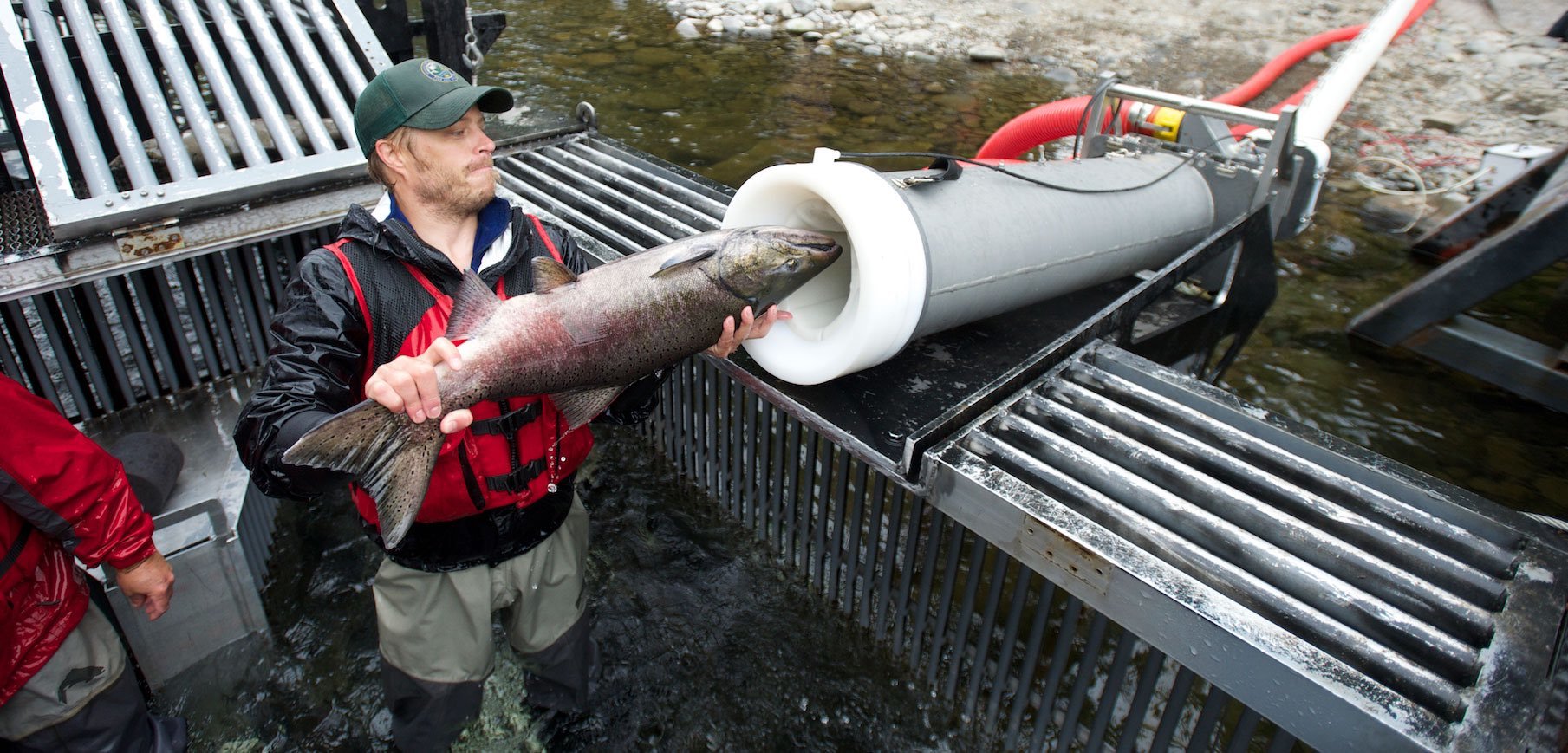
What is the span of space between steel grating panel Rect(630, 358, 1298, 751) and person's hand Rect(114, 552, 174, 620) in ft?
7.50

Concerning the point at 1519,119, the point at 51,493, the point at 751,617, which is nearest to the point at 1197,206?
the point at 751,617

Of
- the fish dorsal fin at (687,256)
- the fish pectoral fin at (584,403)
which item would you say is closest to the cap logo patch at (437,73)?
the fish dorsal fin at (687,256)

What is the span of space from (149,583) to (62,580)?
0.24 m

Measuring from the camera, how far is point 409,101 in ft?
8.02

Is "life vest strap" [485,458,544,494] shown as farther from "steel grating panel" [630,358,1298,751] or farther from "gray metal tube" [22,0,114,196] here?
"gray metal tube" [22,0,114,196]

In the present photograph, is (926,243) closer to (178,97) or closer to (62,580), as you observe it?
(62,580)

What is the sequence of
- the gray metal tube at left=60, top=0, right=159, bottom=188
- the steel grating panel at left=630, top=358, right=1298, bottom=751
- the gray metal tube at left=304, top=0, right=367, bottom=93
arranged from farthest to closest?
the gray metal tube at left=304, top=0, right=367, bottom=93 < the gray metal tube at left=60, top=0, right=159, bottom=188 < the steel grating panel at left=630, top=358, right=1298, bottom=751

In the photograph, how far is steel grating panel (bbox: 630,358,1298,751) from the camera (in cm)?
287

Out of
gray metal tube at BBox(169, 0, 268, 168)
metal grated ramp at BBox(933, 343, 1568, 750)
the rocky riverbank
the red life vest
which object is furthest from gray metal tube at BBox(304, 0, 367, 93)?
the rocky riverbank

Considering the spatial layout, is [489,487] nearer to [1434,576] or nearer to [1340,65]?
[1434,576]

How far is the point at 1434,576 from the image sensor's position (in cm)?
222

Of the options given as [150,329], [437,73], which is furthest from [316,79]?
[437,73]

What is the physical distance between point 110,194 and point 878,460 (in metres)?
3.41

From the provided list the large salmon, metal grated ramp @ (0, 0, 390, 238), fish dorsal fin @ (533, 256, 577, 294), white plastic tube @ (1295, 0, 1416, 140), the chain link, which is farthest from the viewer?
white plastic tube @ (1295, 0, 1416, 140)
